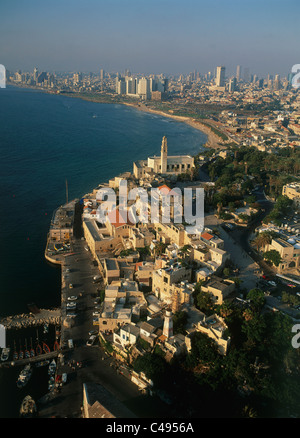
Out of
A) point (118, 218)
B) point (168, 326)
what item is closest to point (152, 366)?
point (168, 326)

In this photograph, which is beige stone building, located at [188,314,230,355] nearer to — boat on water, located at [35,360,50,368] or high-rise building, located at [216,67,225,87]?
boat on water, located at [35,360,50,368]

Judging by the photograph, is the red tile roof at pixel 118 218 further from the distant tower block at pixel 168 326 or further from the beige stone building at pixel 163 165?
the beige stone building at pixel 163 165

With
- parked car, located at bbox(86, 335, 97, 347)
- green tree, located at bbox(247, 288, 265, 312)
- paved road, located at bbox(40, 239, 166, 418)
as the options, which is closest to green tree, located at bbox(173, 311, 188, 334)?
paved road, located at bbox(40, 239, 166, 418)

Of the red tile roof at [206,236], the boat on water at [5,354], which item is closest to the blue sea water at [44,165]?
the boat on water at [5,354]

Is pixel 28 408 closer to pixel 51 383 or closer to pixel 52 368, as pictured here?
pixel 51 383

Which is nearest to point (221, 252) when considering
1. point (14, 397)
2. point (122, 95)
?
point (14, 397)

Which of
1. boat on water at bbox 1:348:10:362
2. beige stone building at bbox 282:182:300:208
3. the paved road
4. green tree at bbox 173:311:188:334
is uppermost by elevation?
beige stone building at bbox 282:182:300:208
